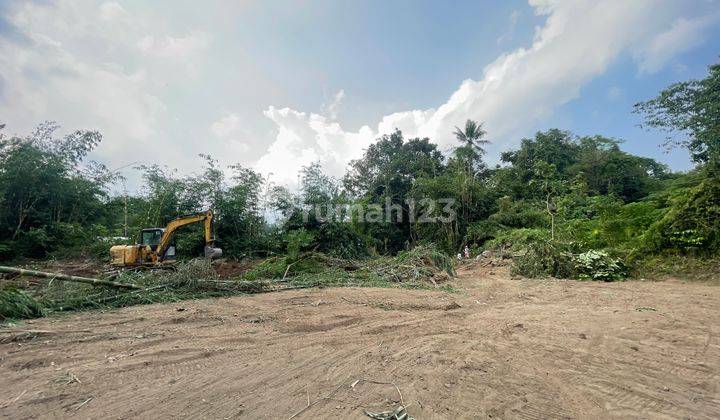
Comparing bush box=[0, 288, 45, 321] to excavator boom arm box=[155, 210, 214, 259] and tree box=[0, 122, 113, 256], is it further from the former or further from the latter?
tree box=[0, 122, 113, 256]

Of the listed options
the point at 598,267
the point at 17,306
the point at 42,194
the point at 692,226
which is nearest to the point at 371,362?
the point at 17,306

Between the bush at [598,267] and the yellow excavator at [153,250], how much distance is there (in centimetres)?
1045

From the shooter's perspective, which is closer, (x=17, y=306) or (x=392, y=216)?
(x=17, y=306)

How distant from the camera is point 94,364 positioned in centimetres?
285

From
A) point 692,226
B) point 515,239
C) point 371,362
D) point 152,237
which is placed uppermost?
point 692,226

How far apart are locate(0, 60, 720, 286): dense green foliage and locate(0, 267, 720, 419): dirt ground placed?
387 cm

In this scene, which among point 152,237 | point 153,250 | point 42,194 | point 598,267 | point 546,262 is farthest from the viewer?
point 42,194

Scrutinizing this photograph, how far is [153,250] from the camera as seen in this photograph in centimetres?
1005

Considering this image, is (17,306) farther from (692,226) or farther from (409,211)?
(409,211)

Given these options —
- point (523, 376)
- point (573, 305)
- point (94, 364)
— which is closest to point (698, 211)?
point (573, 305)

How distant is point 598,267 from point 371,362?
8025 millimetres

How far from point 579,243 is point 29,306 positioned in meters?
12.6

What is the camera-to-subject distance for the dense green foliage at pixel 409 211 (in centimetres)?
867

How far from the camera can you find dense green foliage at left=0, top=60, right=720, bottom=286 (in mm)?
8672
